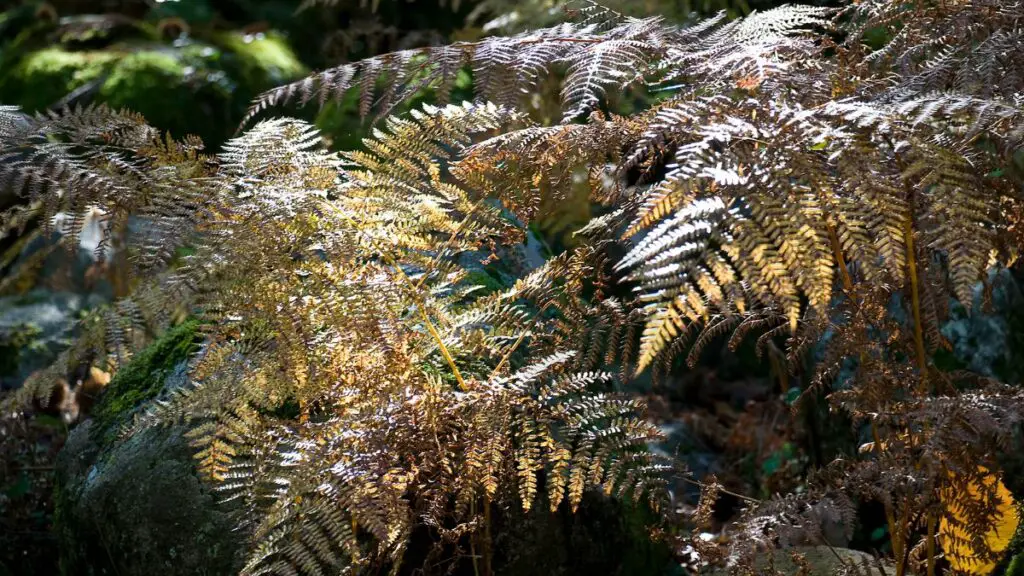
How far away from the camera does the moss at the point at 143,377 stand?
9.09ft

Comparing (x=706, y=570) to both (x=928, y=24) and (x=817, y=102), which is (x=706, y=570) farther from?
(x=928, y=24)

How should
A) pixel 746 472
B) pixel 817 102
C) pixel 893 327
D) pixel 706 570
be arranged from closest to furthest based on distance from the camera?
pixel 817 102 < pixel 893 327 < pixel 706 570 < pixel 746 472

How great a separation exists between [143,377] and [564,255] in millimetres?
1544

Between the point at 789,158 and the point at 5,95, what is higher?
the point at 789,158

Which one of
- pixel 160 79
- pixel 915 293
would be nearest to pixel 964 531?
pixel 915 293

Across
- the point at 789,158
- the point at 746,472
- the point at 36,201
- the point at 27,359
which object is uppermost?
the point at 789,158

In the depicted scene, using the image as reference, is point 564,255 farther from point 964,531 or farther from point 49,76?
point 49,76

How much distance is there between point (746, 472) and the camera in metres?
3.80

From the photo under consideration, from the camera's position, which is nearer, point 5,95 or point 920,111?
point 920,111

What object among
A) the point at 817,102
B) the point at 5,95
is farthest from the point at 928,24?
the point at 5,95

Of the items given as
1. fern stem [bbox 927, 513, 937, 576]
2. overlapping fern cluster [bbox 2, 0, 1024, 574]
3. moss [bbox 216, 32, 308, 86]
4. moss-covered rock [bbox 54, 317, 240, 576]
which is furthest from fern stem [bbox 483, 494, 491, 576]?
moss [bbox 216, 32, 308, 86]

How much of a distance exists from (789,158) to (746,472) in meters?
2.56

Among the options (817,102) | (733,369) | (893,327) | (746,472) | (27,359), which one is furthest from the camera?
(733,369)

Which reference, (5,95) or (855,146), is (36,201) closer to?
(855,146)
